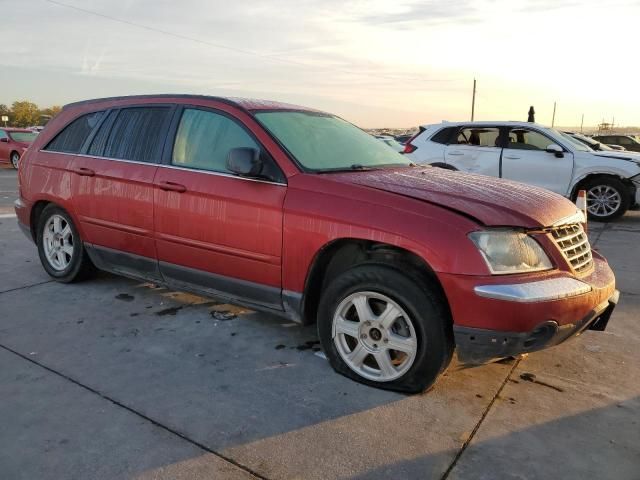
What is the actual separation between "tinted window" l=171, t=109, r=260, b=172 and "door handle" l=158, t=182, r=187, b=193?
16 centimetres

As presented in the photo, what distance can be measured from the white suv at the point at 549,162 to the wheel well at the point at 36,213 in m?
6.71

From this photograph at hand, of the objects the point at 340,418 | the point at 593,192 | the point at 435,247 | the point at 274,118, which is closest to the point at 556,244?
the point at 435,247

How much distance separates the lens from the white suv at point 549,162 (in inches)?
354

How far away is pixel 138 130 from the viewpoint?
14.1 ft

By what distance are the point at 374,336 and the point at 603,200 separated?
772 centimetres

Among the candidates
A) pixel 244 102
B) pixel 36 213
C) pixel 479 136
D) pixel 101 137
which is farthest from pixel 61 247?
pixel 479 136

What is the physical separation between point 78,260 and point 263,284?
2.20 meters

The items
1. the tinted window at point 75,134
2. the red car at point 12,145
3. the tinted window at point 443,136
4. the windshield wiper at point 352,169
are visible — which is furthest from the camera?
the red car at point 12,145

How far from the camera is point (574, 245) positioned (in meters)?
3.12

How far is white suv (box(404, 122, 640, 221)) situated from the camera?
8984 mm

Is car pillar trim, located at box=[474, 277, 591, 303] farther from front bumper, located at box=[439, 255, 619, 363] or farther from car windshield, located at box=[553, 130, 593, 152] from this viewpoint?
car windshield, located at box=[553, 130, 593, 152]

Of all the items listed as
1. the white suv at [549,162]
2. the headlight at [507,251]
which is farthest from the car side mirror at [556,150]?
the headlight at [507,251]

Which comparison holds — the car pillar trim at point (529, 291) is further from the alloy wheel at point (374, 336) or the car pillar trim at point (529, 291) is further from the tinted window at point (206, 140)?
the tinted window at point (206, 140)

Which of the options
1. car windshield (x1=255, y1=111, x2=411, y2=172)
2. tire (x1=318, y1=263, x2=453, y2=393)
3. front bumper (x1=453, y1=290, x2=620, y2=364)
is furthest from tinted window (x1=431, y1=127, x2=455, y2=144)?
front bumper (x1=453, y1=290, x2=620, y2=364)
